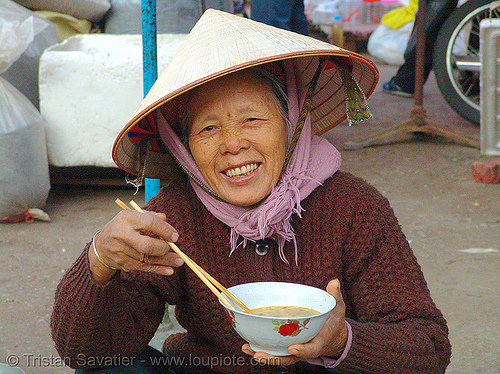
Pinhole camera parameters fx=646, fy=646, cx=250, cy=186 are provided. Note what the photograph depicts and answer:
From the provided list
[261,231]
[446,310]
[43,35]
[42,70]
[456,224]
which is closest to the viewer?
[261,231]

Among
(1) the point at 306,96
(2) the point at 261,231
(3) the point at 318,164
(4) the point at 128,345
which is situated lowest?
(4) the point at 128,345

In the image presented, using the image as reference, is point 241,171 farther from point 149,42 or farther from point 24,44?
point 24,44

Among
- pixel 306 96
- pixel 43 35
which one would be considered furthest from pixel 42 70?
pixel 306 96

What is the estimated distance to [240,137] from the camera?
155 cm

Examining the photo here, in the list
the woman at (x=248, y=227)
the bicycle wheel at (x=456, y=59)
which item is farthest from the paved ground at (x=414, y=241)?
the woman at (x=248, y=227)

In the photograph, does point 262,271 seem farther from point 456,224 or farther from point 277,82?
point 456,224

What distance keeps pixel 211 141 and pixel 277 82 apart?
0.75ft

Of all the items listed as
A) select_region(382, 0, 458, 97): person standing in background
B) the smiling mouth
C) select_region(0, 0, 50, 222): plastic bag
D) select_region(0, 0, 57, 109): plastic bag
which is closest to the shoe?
select_region(382, 0, 458, 97): person standing in background

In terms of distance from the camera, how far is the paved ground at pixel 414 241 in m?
2.44

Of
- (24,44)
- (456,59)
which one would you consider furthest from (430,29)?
(24,44)

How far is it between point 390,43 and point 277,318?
8.28m

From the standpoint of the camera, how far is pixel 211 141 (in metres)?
1.57

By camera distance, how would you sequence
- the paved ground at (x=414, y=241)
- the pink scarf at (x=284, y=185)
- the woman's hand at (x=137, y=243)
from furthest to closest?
the paved ground at (x=414, y=241) < the pink scarf at (x=284, y=185) < the woman's hand at (x=137, y=243)

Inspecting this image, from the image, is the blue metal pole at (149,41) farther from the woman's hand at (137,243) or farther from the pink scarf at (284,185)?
the woman's hand at (137,243)
